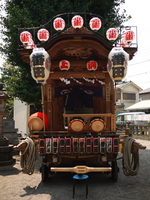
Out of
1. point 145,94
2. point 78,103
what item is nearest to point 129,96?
point 145,94

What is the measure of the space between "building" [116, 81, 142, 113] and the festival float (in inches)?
1299

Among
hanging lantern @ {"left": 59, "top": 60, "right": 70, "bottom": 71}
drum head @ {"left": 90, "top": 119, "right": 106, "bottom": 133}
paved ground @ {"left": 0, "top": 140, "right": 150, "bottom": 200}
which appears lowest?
paved ground @ {"left": 0, "top": 140, "right": 150, "bottom": 200}

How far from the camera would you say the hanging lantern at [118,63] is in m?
6.04

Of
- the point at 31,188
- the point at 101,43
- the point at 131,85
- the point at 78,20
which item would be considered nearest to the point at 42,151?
the point at 31,188

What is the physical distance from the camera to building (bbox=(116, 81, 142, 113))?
134 feet

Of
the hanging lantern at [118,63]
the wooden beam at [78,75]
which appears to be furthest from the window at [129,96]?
the hanging lantern at [118,63]

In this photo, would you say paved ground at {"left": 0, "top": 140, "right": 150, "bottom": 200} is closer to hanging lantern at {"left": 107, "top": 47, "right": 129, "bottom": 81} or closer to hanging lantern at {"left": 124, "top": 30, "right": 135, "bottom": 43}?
hanging lantern at {"left": 107, "top": 47, "right": 129, "bottom": 81}

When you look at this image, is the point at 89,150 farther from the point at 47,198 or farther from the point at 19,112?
the point at 19,112

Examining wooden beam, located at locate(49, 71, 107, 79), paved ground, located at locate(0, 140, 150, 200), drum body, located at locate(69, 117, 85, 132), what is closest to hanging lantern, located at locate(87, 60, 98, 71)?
wooden beam, located at locate(49, 71, 107, 79)

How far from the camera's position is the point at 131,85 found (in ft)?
138

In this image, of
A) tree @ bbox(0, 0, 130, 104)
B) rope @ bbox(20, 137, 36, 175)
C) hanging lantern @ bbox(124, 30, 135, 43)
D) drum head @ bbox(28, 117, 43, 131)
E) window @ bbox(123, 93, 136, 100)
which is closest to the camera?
rope @ bbox(20, 137, 36, 175)

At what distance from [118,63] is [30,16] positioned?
805 cm

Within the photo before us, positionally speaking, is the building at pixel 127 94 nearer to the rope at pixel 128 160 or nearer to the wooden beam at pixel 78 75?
the wooden beam at pixel 78 75

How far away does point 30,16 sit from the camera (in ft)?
39.2
